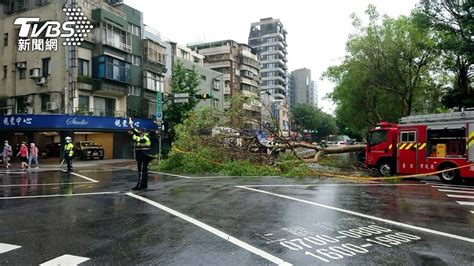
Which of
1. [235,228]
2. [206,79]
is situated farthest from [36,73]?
[235,228]

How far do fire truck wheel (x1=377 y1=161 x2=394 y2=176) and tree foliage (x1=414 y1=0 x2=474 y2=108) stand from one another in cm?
745

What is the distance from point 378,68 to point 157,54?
23.3 meters

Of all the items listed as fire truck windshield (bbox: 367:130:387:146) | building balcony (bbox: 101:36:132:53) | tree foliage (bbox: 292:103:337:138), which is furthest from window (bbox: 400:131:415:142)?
tree foliage (bbox: 292:103:337:138)

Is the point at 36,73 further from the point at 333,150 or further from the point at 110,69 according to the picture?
the point at 333,150

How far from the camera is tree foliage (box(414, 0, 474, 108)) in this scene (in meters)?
19.1

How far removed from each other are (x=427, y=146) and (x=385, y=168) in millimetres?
2469

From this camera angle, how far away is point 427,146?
15.6 metres

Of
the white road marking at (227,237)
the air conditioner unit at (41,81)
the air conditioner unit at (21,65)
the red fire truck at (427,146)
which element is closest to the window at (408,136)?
the red fire truck at (427,146)

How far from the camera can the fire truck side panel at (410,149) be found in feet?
52.0

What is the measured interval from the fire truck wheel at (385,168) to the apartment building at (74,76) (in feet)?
75.7

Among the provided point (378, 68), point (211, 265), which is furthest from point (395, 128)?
point (211, 265)

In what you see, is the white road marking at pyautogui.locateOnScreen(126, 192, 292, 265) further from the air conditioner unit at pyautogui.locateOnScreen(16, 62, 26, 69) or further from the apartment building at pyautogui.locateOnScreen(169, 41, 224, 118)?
the apartment building at pyautogui.locateOnScreen(169, 41, 224, 118)

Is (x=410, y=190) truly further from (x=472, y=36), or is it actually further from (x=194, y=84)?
(x=194, y=84)

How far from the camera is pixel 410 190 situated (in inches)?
484
